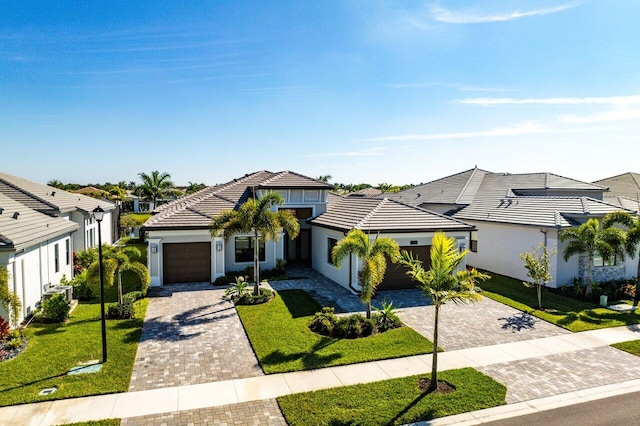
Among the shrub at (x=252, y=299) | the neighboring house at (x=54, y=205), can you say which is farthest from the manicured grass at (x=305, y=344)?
the neighboring house at (x=54, y=205)

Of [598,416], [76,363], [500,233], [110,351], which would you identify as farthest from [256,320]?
[500,233]

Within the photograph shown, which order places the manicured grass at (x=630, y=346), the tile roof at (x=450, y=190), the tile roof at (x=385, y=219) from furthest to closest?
the tile roof at (x=450, y=190) → the tile roof at (x=385, y=219) → the manicured grass at (x=630, y=346)

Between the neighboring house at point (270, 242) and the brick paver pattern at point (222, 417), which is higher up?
the neighboring house at point (270, 242)

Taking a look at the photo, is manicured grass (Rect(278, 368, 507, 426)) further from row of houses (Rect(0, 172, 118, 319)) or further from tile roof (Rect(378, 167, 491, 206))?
tile roof (Rect(378, 167, 491, 206))

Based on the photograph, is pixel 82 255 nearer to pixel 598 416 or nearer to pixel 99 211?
pixel 99 211

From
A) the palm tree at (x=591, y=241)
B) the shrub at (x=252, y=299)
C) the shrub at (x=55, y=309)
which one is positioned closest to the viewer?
the shrub at (x=55, y=309)

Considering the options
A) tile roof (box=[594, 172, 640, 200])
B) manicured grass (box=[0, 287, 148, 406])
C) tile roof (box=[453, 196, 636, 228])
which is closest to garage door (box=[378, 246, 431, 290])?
tile roof (box=[453, 196, 636, 228])

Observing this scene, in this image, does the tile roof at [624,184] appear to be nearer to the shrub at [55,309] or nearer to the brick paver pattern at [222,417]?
the brick paver pattern at [222,417]
